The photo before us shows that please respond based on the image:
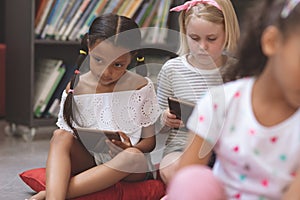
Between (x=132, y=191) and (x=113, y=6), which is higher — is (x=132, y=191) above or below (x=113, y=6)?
below

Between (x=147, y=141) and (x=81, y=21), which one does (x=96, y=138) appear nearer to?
(x=147, y=141)

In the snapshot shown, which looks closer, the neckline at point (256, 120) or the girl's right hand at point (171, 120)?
the neckline at point (256, 120)

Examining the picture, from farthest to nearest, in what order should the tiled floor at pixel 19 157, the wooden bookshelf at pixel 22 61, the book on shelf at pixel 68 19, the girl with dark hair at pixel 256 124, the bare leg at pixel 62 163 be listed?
the book on shelf at pixel 68 19
the wooden bookshelf at pixel 22 61
the tiled floor at pixel 19 157
the bare leg at pixel 62 163
the girl with dark hair at pixel 256 124

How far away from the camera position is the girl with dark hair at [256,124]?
991 millimetres

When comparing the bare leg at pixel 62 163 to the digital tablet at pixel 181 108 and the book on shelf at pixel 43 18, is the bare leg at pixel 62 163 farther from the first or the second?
the book on shelf at pixel 43 18

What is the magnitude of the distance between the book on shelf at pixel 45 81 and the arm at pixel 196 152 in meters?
1.60

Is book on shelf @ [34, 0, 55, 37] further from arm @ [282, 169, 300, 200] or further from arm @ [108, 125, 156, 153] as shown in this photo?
arm @ [282, 169, 300, 200]

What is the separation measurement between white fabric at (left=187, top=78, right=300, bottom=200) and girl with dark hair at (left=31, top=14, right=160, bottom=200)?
568 millimetres

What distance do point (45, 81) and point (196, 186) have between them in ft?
5.77

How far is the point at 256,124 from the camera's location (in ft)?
3.42

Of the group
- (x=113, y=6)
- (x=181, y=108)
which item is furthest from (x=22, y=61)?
(x=181, y=108)

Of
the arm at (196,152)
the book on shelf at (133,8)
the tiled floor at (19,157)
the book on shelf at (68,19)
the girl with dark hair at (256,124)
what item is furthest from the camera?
the book on shelf at (133,8)

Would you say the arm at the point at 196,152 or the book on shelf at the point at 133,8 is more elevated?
the arm at the point at 196,152

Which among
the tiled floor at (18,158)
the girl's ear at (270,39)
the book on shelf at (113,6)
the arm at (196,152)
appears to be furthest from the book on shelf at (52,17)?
the girl's ear at (270,39)
